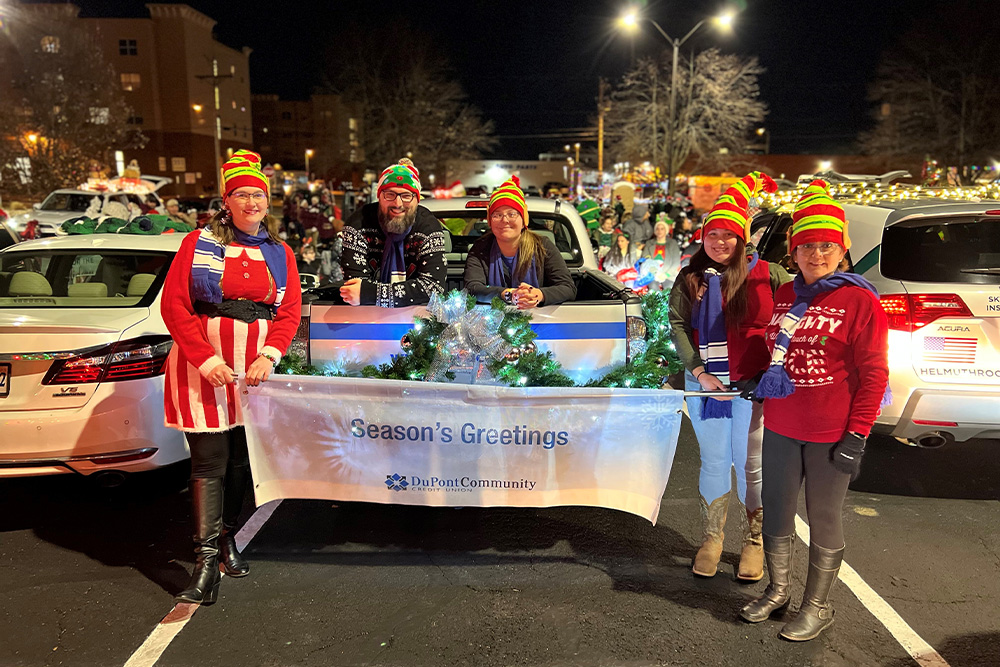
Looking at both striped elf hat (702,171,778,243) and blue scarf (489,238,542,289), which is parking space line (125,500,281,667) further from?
striped elf hat (702,171,778,243)

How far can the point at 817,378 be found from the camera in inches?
129

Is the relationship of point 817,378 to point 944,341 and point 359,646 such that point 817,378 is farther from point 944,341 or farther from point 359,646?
point 359,646

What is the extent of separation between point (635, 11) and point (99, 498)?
70.1 ft

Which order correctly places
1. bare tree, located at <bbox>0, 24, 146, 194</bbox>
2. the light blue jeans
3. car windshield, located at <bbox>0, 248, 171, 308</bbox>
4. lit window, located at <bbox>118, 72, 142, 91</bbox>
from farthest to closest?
lit window, located at <bbox>118, 72, 142, 91</bbox> → bare tree, located at <bbox>0, 24, 146, 194</bbox> → car windshield, located at <bbox>0, 248, 171, 308</bbox> → the light blue jeans

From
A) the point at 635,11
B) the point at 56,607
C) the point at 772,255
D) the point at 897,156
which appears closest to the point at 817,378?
the point at 56,607

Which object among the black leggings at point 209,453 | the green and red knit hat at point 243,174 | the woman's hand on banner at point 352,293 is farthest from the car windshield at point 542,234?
the black leggings at point 209,453

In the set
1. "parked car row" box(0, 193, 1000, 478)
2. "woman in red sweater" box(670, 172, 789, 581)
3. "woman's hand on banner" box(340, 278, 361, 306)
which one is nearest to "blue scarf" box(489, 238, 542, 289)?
"parked car row" box(0, 193, 1000, 478)

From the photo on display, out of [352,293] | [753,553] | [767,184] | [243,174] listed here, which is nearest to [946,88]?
[767,184]

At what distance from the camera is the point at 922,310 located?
4699 mm

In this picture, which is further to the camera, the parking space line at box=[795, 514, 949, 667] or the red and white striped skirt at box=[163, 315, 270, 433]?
the red and white striped skirt at box=[163, 315, 270, 433]

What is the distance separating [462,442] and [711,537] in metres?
1.46

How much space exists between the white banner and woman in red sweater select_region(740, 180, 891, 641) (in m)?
0.52

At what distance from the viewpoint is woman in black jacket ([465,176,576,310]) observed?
4574 mm

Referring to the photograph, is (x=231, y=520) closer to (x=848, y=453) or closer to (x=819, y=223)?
(x=848, y=453)
